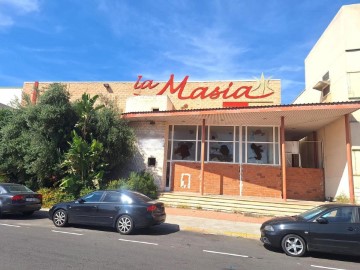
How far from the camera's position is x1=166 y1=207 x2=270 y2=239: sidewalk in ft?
36.3

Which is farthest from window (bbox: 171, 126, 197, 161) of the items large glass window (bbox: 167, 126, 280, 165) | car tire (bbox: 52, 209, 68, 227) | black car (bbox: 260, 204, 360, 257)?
black car (bbox: 260, 204, 360, 257)

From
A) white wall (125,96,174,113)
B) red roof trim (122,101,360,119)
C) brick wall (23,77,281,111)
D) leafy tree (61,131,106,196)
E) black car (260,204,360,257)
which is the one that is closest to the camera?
black car (260,204,360,257)

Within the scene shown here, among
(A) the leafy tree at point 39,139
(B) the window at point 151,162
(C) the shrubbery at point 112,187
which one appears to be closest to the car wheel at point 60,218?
(C) the shrubbery at point 112,187

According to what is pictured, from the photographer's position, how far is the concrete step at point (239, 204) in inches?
565

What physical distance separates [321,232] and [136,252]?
14.8ft

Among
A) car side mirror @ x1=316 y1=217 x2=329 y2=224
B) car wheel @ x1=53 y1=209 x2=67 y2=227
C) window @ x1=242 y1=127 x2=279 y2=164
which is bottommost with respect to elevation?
car wheel @ x1=53 y1=209 x2=67 y2=227

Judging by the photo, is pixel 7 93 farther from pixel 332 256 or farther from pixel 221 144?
pixel 332 256

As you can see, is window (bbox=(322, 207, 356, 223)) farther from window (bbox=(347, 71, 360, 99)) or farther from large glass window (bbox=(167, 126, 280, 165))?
window (bbox=(347, 71, 360, 99))

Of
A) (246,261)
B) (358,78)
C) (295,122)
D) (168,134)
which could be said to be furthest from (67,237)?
(358,78)

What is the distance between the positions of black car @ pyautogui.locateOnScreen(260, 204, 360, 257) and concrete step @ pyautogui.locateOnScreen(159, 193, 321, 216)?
5932 mm

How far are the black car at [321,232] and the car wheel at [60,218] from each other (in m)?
6.55

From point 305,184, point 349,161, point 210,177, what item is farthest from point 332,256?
point 210,177

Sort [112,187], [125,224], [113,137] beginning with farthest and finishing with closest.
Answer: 1. [113,137]
2. [112,187]
3. [125,224]

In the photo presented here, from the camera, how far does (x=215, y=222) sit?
12633 mm
